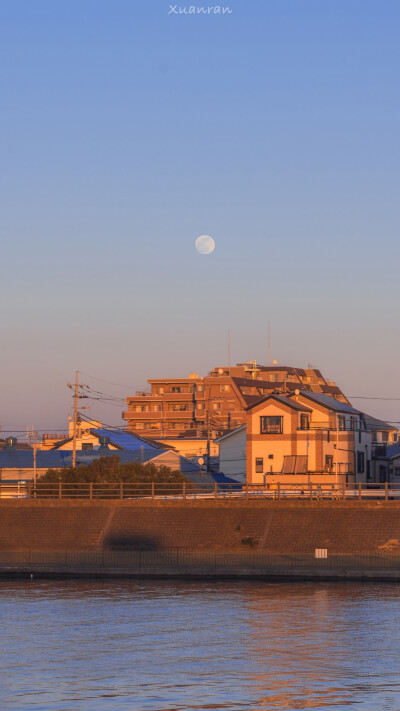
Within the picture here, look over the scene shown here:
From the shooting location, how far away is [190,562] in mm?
52062

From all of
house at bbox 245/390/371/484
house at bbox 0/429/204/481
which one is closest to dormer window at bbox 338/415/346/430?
house at bbox 245/390/371/484

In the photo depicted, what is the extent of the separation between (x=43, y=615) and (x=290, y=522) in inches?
756

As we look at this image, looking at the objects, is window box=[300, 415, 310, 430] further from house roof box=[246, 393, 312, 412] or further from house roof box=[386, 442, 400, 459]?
house roof box=[386, 442, 400, 459]

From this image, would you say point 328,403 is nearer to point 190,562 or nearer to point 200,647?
point 190,562

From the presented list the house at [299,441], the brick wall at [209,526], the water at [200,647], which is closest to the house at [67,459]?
the house at [299,441]

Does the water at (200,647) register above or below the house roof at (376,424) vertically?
below

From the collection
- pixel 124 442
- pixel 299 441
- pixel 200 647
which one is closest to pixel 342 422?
pixel 299 441

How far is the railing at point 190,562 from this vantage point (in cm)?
4988

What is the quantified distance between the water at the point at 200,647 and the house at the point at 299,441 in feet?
113

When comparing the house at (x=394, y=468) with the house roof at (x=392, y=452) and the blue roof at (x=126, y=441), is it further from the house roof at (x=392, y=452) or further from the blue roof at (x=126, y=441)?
the blue roof at (x=126, y=441)

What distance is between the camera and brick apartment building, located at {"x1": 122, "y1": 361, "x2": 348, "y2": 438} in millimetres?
159125

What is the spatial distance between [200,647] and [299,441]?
51.1 meters

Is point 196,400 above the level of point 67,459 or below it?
above

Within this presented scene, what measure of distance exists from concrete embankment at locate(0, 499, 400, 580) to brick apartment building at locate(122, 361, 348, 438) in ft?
317
